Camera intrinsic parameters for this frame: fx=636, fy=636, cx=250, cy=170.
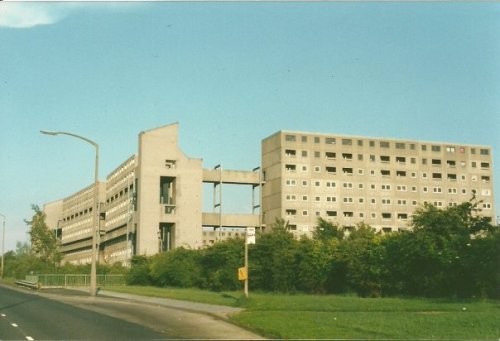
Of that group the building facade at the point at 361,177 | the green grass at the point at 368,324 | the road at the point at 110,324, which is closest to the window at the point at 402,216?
the building facade at the point at 361,177

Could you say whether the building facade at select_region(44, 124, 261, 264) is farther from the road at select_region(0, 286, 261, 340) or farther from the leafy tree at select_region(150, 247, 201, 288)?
the road at select_region(0, 286, 261, 340)

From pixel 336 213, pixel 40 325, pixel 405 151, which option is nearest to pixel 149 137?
pixel 336 213

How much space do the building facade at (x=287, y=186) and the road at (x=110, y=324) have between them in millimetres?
64997

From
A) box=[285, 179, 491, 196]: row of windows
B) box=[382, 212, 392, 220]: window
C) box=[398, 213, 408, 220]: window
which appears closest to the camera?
box=[285, 179, 491, 196]: row of windows

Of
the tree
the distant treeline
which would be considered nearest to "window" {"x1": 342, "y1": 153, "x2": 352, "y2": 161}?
the tree

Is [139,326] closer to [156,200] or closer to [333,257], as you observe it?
[333,257]

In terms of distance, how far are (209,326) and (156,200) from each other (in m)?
74.6

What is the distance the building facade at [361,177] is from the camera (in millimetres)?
109938

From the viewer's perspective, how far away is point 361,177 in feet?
378

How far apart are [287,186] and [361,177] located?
15.2 metres

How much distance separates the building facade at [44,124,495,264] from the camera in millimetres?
94750

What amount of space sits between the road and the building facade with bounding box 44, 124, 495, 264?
65.0 m

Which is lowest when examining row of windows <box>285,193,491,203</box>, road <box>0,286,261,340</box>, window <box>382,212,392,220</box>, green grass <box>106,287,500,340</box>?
road <box>0,286,261,340</box>

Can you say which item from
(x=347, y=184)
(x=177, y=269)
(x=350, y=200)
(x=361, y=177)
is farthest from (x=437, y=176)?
(x=177, y=269)
